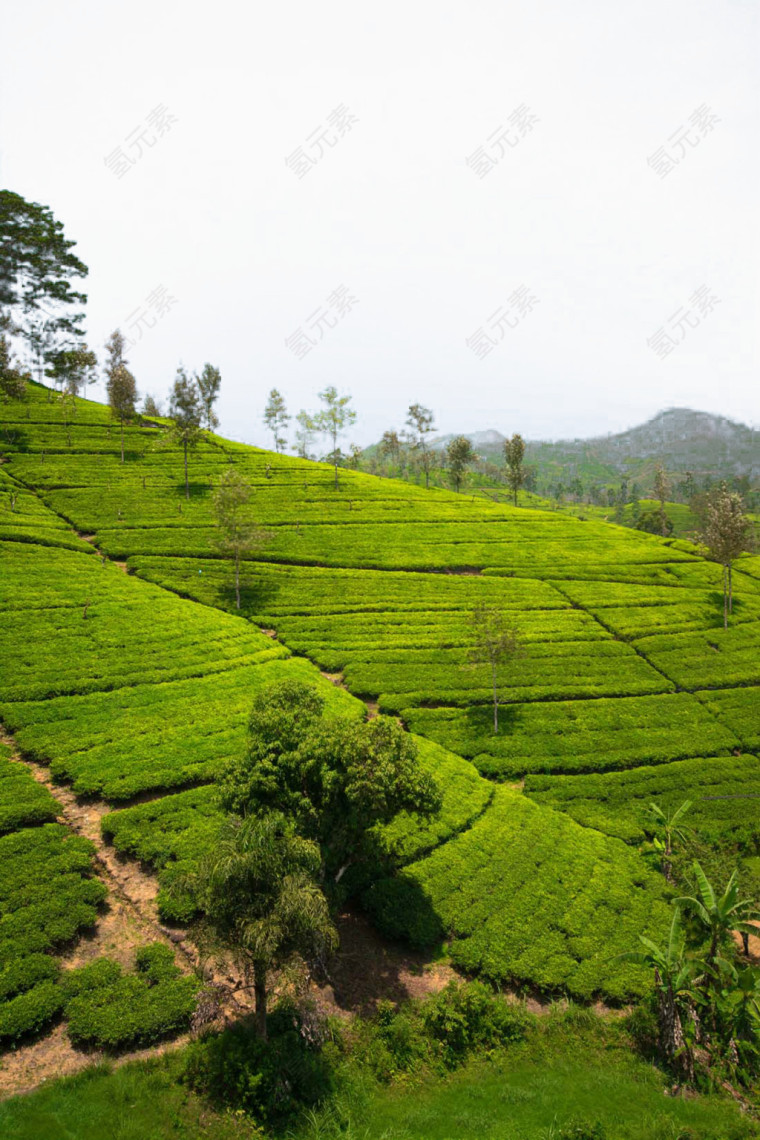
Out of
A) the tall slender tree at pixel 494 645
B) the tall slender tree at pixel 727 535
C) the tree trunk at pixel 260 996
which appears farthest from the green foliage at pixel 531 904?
the tall slender tree at pixel 727 535

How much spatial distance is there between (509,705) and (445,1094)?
2743 cm

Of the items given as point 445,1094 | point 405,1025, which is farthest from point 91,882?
point 445,1094

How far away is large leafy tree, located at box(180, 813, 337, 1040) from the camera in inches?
687

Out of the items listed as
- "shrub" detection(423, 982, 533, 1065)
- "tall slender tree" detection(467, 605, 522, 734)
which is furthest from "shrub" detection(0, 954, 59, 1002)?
"tall slender tree" detection(467, 605, 522, 734)

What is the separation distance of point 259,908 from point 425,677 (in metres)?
29.3

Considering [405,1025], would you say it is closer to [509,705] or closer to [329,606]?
[509,705]

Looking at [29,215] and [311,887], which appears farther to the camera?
[29,215]

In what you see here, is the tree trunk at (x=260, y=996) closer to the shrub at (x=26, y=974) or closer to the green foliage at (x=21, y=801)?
the shrub at (x=26, y=974)

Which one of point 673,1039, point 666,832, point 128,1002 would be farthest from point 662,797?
point 128,1002

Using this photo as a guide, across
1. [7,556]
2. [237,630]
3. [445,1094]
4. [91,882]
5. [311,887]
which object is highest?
[7,556]

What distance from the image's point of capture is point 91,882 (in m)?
23.5

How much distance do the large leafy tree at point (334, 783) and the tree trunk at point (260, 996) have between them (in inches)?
210

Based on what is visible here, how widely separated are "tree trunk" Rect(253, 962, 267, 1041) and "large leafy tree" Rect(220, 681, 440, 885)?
17.5 ft

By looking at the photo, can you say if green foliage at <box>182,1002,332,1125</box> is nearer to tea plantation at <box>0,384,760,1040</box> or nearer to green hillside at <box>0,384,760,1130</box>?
green hillside at <box>0,384,760,1130</box>
